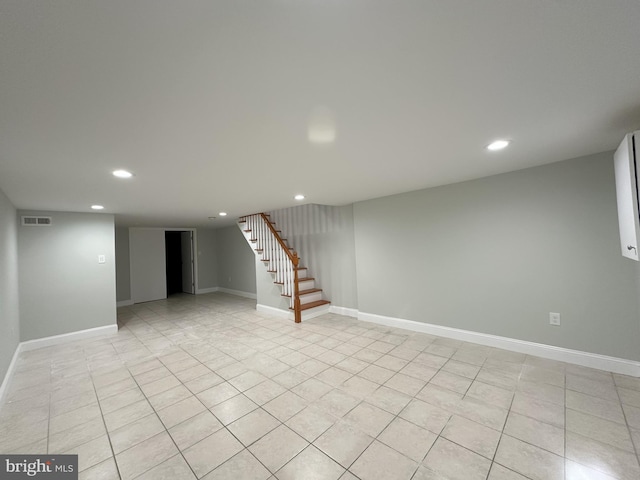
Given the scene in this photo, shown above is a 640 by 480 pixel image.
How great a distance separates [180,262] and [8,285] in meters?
6.14

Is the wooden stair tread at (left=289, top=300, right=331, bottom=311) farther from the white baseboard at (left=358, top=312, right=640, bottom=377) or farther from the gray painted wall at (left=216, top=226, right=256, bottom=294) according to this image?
the gray painted wall at (left=216, top=226, right=256, bottom=294)

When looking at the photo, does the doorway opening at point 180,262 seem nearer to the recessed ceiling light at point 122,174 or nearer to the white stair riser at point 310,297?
the white stair riser at point 310,297

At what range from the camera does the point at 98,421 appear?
6.97 ft

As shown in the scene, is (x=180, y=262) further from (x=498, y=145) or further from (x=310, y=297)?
(x=498, y=145)

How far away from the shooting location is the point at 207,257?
852 centimetres

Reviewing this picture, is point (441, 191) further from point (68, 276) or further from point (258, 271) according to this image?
point (68, 276)

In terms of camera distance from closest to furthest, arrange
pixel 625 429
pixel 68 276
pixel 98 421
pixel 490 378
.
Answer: pixel 625 429, pixel 98 421, pixel 490 378, pixel 68 276

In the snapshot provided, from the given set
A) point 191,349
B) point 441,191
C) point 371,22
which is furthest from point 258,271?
point 371,22

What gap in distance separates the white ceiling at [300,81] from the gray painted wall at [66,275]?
91.1 inches

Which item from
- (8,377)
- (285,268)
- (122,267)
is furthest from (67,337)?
(285,268)

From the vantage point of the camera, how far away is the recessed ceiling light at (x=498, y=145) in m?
2.08

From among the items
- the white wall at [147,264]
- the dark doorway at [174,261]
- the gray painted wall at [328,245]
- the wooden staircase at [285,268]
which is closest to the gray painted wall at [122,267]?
the white wall at [147,264]

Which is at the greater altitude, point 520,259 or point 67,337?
point 520,259

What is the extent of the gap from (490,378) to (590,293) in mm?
1373
